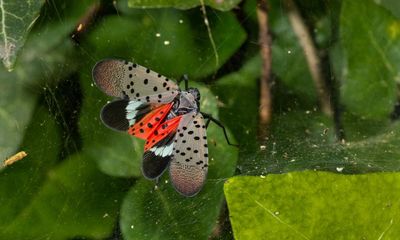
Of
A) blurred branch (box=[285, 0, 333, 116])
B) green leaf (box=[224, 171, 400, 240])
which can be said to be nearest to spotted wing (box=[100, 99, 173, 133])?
green leaf (box=[224, 171, 400, 240])

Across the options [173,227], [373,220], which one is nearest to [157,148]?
[173,227]

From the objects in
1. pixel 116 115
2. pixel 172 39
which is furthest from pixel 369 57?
pixel 116 115

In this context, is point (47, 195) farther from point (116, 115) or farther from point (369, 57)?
point (369, 57)

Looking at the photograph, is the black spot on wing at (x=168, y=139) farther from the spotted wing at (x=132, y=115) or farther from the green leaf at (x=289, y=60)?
the green leaf at (x=289, y=60)

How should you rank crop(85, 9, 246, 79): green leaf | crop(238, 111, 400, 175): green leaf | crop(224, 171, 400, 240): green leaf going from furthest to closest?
crop(85, 9, 246, 79): green leaf < crop(238, 111, 400, 175): green leaf < crop(224, 171, 400, 240): green leaf

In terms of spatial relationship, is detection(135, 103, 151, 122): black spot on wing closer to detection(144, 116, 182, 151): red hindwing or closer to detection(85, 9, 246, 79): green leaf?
detection(144, 116, 182, 151): red hindwing

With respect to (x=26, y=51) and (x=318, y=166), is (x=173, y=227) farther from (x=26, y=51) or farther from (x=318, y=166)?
(x=26, y=51)

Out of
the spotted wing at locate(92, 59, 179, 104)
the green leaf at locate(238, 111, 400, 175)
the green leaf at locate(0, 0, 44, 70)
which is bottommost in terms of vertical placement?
the green leaf at locate(238, 111, 400, 175)

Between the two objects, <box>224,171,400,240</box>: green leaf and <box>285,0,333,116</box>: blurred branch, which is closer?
<box>224,171,400,240</box>: green leaf
